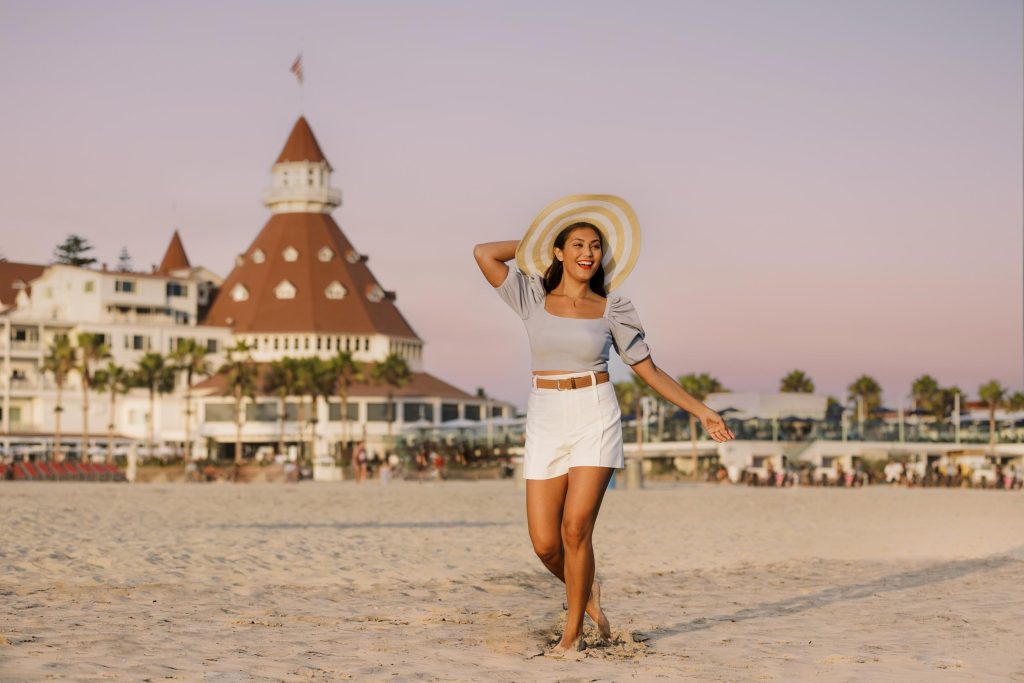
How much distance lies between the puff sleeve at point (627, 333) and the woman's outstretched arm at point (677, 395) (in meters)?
0.05

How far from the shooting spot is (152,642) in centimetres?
703

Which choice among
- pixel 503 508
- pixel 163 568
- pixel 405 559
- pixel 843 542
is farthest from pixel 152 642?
pixel 503 508

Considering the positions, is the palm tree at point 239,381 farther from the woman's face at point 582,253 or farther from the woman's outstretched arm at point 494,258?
the woman's face at point 582,253

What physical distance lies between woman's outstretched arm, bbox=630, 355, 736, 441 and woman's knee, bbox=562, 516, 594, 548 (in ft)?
2.38

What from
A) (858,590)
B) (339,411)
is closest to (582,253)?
(858,590)

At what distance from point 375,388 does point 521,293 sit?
8173cm

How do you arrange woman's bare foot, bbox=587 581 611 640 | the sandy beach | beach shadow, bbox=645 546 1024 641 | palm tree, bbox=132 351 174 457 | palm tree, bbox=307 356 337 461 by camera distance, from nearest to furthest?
the sandy beach, woman's bare foot, bbox=587 581 611 640, beach shadow, bbox=645 546 1024 641, palm tree, bbox=307 356 337 461, palm tree, bbox=132 351 174 457

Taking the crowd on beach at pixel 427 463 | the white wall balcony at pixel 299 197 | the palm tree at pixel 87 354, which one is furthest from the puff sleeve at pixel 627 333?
the white wall balcony at pixel 299 197

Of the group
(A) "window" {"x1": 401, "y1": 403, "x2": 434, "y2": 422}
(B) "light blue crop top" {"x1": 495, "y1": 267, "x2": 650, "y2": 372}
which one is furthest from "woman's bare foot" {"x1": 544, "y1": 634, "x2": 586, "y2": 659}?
(A) "window" {"x1": 401, "y1": 403, "x2": 434, "y2": 422}

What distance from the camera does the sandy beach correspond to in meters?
6.55

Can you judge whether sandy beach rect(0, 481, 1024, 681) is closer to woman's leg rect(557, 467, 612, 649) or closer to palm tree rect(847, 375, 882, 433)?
woman's leg rect(557, 467, 612, 649)

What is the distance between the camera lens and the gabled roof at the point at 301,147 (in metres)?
102

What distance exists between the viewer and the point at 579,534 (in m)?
6.79

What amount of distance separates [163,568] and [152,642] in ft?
14.5
